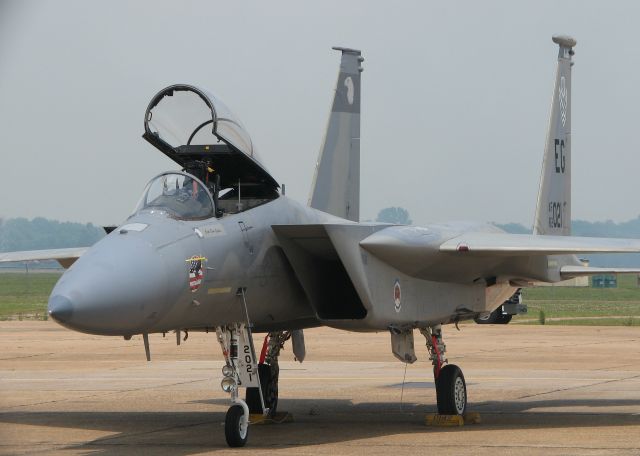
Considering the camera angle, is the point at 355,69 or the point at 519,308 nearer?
the point at 519,308

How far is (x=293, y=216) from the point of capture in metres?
12.5

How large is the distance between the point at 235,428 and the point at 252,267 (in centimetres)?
163

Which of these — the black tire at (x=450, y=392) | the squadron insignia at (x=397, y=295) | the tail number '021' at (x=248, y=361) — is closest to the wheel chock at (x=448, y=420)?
the black tire at (x=450, y=392)

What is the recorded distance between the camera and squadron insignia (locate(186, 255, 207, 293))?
10.3 meters

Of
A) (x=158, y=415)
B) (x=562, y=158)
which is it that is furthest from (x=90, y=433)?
(x=562, y=158)

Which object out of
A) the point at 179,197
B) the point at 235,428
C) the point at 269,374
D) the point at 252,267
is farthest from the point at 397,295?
the point at 179,197

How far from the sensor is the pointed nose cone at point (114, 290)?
9016 millimetres

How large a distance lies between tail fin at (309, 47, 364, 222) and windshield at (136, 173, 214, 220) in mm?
7415

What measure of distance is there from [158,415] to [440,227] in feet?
14.0

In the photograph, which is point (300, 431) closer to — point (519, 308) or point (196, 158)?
point (196, 158)

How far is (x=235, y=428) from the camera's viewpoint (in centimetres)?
1086

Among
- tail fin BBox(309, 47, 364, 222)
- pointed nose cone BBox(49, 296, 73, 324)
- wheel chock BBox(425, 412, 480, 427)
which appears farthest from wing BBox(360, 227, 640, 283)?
tail fin BBox(309, 47, 364, 222)

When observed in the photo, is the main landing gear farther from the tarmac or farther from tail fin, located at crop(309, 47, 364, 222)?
tail fin, located at crop(309, 47, 364, 222)

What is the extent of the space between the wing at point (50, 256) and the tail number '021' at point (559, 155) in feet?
25.1
